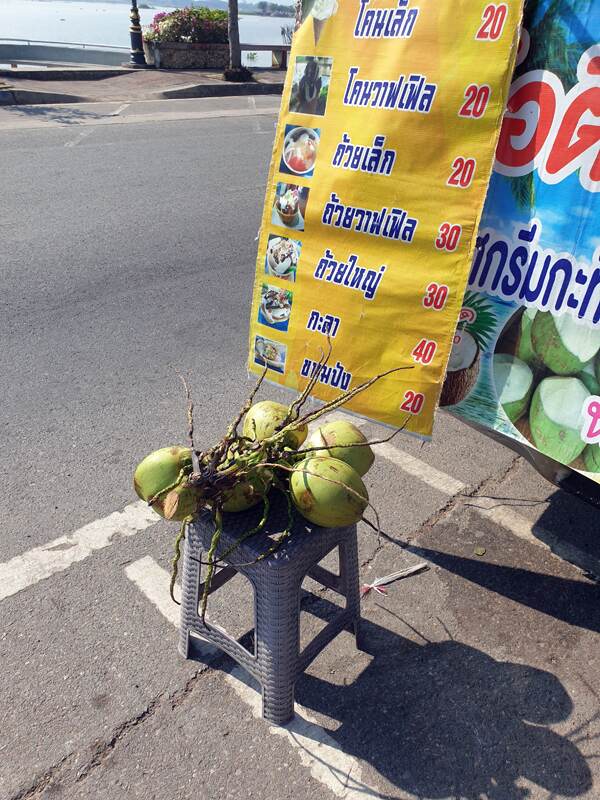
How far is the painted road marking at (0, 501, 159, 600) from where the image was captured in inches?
135

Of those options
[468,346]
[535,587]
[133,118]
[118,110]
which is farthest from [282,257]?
[118,110]

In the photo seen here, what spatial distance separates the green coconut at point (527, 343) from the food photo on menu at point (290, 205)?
1197 mm

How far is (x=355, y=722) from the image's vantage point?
2803mm

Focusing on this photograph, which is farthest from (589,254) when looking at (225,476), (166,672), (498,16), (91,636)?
(91,636)

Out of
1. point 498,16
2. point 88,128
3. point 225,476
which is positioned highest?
point 498,16

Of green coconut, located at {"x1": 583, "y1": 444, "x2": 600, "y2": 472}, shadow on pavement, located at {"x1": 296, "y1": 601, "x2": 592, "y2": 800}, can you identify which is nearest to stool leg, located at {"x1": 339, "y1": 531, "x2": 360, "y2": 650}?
shadow on pavement, located at {"x1": 296, "y1": 601, "x2": 592, "y2": 800}

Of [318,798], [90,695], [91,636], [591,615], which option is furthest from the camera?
[591,615]

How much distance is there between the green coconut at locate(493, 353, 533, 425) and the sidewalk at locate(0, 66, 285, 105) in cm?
1683

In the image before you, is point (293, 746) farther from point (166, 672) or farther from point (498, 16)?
point (498, 16)

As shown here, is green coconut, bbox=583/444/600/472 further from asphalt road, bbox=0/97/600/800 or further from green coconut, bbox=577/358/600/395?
asphalt road, bbox=0/97/600/800

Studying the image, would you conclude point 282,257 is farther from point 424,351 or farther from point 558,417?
point 558,417

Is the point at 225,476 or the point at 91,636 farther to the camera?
the point at 91,636

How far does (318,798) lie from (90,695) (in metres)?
0.99

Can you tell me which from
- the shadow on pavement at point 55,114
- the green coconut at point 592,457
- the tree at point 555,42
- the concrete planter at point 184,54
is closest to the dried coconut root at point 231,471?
the green coconut at point 592,457
